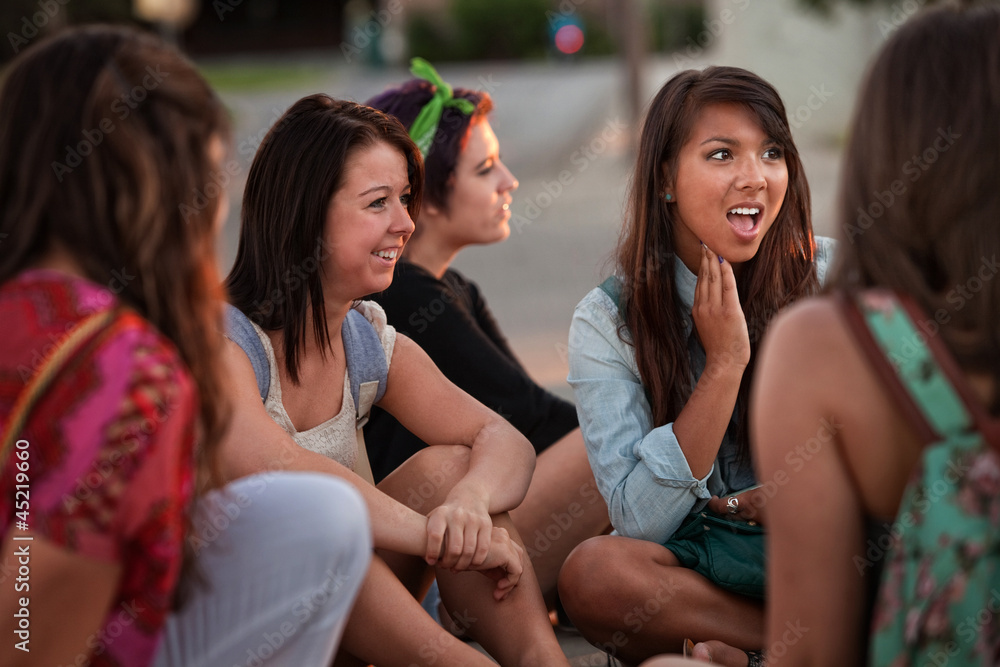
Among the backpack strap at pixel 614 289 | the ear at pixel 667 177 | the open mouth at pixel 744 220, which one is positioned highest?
the ear at pixel 667 177

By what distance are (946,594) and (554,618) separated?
1.67 meters

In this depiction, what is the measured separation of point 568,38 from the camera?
2372 cm

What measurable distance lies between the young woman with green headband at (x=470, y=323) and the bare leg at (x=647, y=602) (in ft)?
1.54

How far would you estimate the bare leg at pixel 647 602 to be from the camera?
7.68 feet

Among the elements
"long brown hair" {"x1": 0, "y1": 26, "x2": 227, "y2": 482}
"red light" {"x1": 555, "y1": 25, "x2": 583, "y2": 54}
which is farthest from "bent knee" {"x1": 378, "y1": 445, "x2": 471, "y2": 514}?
"red light" {"x1": 555, "y1": 25, "x2": 583, "y2": 54}

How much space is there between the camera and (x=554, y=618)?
9.69 feet

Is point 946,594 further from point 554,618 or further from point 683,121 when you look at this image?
point 554,618

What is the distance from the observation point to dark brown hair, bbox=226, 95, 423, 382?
2.43 metres

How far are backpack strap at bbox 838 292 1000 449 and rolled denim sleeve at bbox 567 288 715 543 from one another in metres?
0.96

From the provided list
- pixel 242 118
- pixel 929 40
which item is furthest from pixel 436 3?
pixel 929 40

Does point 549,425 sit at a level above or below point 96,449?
below

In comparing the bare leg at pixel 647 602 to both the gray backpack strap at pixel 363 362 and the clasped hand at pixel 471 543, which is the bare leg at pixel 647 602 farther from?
the gray backpack strap at pixel 363 362

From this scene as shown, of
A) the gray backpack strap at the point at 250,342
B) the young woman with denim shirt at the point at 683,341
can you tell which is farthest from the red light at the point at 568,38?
the gray backpack strap at the point at 250,342

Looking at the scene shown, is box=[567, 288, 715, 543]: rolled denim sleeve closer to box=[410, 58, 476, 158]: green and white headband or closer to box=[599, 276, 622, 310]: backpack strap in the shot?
box=[599, 276, 622, 310]: backpack strap
